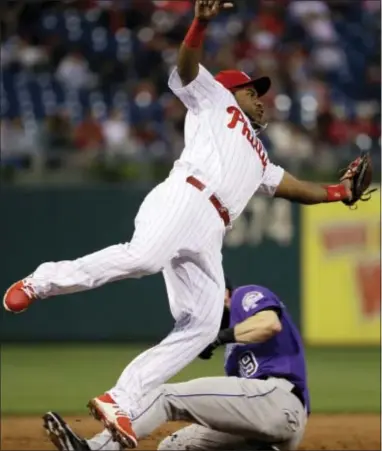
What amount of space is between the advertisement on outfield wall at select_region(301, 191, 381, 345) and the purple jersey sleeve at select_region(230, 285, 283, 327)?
23.3ft

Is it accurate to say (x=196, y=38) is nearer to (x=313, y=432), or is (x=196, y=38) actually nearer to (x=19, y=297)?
(x=19, y=297)

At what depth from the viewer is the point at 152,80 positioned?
13688mm

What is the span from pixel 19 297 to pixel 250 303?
3.65 feet

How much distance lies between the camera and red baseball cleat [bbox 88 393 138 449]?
498 centimetres

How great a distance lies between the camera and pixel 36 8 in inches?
545

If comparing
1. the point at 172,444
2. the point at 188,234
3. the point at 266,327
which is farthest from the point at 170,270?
the point at 172,444

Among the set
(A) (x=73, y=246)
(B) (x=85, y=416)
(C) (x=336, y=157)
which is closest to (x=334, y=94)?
(C) (x=336, y=157)

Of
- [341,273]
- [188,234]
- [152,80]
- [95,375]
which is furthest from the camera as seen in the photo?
[152,80]

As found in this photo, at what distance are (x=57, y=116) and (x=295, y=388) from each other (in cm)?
796

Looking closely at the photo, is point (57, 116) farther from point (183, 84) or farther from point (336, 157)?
point (183, 84)

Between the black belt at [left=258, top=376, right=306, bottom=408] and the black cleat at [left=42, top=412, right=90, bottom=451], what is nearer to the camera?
the black cleat at [left=42, top=412, right=90, bottom=451]

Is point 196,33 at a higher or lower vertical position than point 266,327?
higher

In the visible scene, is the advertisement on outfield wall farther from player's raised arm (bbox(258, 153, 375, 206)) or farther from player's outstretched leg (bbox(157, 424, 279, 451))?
player's outstretched leg (bbox(157, 424, 279, 451))

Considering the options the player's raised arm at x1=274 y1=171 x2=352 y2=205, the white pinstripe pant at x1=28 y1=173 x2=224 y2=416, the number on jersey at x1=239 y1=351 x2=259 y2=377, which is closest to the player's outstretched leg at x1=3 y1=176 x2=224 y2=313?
the white pinstripe pant at x1=28 y1=173 x2=224 y2=416
